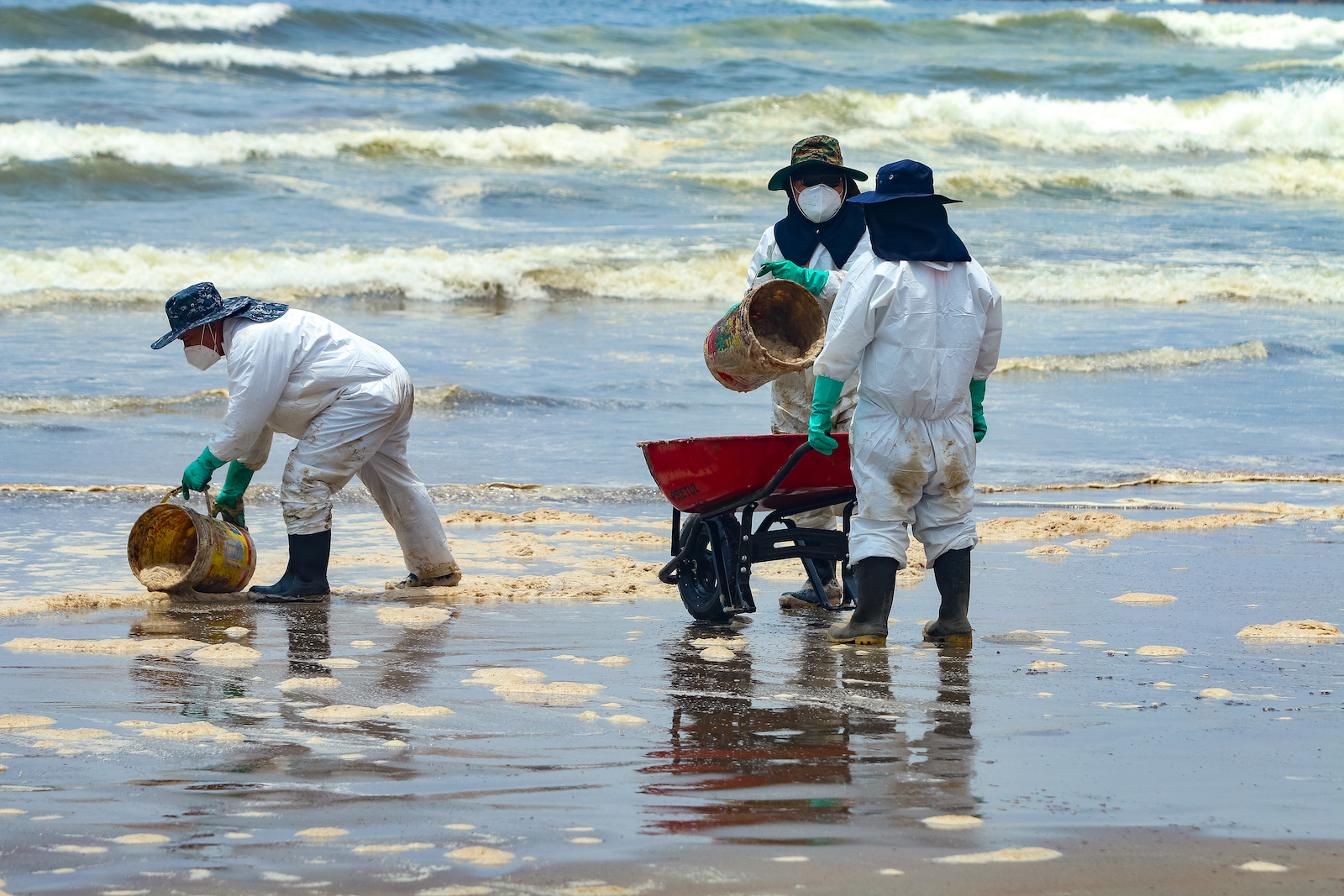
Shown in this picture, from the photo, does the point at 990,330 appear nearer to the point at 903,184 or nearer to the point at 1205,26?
the point at 903,184

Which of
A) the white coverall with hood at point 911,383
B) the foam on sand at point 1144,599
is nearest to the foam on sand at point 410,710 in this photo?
the white coverall with hood at point 911,383

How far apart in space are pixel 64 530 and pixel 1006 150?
28.4 meters

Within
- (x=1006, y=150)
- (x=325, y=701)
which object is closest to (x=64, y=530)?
(x=325, y=701)

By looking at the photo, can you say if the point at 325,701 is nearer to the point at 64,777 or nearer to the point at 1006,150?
the point at 64,777

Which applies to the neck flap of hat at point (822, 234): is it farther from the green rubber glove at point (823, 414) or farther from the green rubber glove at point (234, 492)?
the green rubber glove at point (234, 492)

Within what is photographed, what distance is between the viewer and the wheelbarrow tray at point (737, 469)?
532cm

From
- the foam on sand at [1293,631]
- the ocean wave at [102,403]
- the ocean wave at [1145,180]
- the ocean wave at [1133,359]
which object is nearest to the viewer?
the foam on sand at [1293,631]

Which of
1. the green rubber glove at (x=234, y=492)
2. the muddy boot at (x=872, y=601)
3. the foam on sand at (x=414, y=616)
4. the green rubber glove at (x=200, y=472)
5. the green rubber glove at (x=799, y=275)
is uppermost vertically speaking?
the green rubber glove at (x=799, y=275)

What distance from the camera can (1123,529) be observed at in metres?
7.73

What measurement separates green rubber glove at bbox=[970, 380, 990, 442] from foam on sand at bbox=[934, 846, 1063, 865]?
8.14ft

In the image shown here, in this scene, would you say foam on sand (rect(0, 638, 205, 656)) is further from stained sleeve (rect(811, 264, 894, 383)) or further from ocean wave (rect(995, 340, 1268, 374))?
ocean wave (rect(995, 340, 1268, 374))

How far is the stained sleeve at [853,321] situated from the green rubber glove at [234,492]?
8.59 feet

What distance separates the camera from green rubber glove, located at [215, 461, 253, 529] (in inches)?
243

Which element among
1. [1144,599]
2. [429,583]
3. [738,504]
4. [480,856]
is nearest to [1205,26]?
[1144,599]
